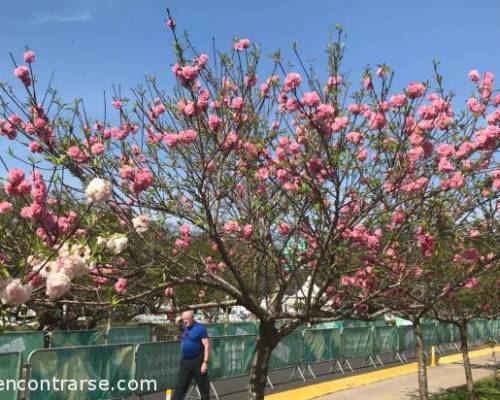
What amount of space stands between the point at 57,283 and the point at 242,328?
62.4 ft

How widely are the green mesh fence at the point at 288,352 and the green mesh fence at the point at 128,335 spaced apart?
435 cm

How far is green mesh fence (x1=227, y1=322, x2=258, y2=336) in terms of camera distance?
20500 millimetres

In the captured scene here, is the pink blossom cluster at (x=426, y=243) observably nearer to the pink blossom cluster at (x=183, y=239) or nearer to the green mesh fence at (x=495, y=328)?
the pink blossom cluster at (x=183, y=239)

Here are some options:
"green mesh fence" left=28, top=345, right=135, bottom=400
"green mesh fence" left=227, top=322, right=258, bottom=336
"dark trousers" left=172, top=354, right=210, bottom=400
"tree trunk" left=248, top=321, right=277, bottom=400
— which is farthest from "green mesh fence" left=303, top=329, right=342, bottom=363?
"tree trunk" left=248, top=321, right=277, bottom=400

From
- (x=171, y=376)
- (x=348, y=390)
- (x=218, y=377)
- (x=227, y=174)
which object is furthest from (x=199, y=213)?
(x=348, y=390)

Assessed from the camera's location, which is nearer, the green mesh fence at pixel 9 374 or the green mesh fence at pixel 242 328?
the green mesh fence at pixel 9 374

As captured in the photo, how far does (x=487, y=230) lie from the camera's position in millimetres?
6246

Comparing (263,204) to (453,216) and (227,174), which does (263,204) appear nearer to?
(227,174)

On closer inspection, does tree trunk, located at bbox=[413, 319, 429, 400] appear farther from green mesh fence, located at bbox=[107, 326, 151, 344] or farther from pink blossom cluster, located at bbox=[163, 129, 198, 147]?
green mesh fence, located at bbox=[107, 326, 151, 344]

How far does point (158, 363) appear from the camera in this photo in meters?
10.8

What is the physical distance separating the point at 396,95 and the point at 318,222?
1.59 m

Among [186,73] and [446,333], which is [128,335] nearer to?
[186,73]

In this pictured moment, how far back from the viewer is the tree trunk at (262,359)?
21.1 feet

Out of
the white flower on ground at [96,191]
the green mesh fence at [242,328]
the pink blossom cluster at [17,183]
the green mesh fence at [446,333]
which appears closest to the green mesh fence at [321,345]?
the green mesh fence at [242,328]
